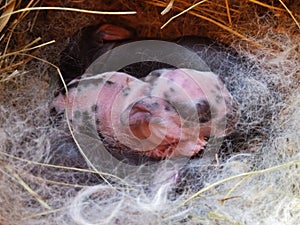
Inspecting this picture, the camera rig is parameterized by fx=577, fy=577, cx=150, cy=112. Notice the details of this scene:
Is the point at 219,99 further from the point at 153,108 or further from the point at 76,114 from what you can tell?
the point at 76,114

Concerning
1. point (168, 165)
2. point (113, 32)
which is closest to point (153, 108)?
point (168, 165)

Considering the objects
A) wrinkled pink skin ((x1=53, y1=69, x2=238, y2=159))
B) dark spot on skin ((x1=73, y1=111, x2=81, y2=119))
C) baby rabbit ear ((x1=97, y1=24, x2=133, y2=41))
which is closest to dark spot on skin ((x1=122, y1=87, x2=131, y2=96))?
wrinkled pink skin ((x1=53, y1=69, x2=238, y2=159))

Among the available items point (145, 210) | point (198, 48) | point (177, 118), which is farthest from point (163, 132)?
point (198, 48)

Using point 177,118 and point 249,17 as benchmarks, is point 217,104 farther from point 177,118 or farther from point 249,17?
point 249,17

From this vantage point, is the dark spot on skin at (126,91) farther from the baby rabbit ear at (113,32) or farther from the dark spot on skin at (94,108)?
the baby rabbit ear at (113,32)

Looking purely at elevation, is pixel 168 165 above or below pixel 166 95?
below

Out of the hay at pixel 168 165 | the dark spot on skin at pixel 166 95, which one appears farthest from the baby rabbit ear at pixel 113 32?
the dark spot on skin at pixel 166 95

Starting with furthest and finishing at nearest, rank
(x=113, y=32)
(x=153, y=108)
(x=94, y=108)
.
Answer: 1. (x=113, y=32)
2. (x=94, y=108)
3. (x=153, y=108)
